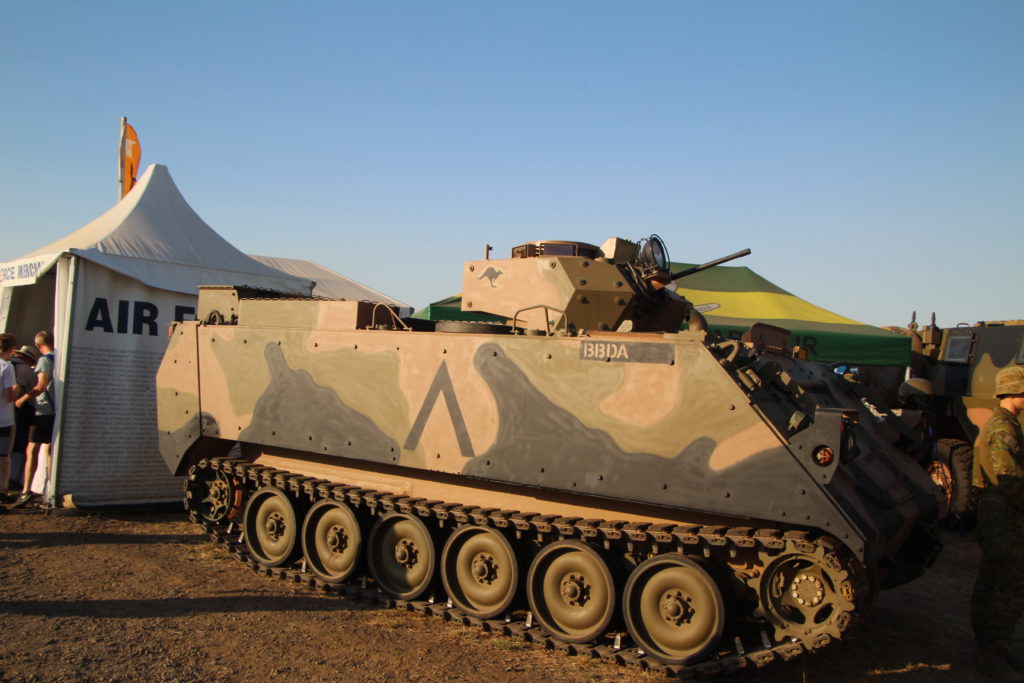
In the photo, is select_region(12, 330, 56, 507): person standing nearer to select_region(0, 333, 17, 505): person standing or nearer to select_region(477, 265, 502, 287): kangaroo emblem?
select_region(0, 333, 17, 505): person standing

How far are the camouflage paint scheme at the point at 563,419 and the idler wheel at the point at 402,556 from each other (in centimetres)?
41

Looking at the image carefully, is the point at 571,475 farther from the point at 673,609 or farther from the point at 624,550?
the point at 673,609

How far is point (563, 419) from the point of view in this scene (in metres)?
6.25

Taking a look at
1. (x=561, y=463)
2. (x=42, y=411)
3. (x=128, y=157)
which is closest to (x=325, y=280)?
(x=128, y=157)

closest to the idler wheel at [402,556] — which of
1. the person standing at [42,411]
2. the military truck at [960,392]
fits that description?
the person standing at [42,411]

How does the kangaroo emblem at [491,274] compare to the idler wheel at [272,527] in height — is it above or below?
above

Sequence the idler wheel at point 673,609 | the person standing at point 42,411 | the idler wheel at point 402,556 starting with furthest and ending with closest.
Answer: the person standing at point 42,411
the idler wheel at point 402,556
the idler wheel at point 673,609

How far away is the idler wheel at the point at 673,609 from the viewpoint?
216 inches

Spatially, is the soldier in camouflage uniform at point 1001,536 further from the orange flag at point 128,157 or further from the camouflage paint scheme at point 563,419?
the orange flag at point 128,157

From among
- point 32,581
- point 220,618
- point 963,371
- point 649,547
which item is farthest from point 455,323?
point 963,371

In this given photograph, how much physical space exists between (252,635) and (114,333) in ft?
18.4

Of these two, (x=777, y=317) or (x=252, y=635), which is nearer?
(x=252, y=635)

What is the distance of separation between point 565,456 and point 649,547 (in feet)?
3.02

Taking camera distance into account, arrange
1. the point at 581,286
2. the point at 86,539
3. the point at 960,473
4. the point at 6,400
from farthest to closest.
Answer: the point at 960,473 → the point at 6,400 → the point at 86,539 → the point at 581,286
